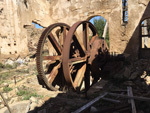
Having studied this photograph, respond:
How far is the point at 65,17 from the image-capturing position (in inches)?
364

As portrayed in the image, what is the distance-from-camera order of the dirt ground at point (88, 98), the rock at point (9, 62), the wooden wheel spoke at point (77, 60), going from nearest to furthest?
the dirt ground at point (88, 98) → the wooden wheel spoke at point (77, 60) → the rock at point (9, 62)

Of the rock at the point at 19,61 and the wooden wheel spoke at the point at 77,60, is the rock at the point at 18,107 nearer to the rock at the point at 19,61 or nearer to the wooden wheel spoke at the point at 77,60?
the wooden wheel spoke at the point at 77,60

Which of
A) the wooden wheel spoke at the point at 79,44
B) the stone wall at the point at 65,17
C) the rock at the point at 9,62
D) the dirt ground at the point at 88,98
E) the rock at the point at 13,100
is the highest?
the stone wall at the point at 65,17

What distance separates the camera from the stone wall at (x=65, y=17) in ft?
23.2

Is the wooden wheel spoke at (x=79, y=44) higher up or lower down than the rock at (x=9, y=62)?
higher up

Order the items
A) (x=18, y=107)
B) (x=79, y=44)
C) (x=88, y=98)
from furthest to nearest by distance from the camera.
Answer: (x=88, y=98)
(x=79, y=44)
(x=18, y=107)

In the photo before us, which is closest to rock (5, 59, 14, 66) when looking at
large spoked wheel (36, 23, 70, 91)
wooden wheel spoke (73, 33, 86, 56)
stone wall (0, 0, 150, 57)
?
stone wall (0, 0, 150, 57)

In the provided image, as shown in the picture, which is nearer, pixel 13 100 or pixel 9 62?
pixel 13 100

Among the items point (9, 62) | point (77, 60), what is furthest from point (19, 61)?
point (77, 60)

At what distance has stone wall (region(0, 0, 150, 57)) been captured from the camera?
7086 millimetres

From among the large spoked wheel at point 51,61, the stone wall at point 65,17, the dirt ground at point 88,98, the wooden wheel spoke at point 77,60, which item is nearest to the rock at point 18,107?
the dirt ground at point 88,98

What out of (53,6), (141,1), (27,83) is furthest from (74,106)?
(53,6)

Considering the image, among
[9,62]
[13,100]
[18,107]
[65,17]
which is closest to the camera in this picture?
[18,107]

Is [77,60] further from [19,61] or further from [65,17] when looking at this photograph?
[19,61]
